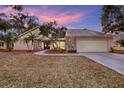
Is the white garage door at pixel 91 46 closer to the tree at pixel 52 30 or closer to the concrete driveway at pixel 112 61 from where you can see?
the concrete driveway at pixel 112 61

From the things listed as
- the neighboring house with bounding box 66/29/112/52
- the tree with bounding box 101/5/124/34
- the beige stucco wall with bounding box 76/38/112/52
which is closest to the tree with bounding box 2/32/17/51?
the neighboring house with bounding box 66/29/112/52

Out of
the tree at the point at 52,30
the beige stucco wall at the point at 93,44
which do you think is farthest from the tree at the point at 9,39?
the beige stucco wall at the point at 93,44

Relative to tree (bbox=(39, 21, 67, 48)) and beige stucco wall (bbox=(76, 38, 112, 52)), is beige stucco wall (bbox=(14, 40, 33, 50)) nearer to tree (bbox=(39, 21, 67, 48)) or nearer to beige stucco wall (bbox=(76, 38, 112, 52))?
tree (bbox=(39, 21, 67, 48))

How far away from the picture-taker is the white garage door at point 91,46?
66.2 ft

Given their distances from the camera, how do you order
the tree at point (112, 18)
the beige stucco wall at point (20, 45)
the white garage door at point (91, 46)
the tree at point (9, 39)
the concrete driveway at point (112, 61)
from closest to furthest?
the concrete driveway at point (112, 61) → the tree at point (112, 18) → the white garage door at point (91, 46) → the tree at point (9, 39) → the beige stucco wall at point (20, 45)

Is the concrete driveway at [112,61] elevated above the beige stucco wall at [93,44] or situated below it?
below

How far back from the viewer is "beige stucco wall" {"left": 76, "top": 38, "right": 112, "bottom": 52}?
20.2m

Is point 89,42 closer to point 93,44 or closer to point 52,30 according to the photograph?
point 93,44

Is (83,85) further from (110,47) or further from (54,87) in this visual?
(110,47)

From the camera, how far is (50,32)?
26984 mm

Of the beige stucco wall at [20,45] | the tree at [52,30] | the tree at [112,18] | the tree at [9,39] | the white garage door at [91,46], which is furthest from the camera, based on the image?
the tree at [52,30]

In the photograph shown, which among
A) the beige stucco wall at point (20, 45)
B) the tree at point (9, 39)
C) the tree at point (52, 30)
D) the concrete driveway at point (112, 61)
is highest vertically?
the tree at point (52, 30)
